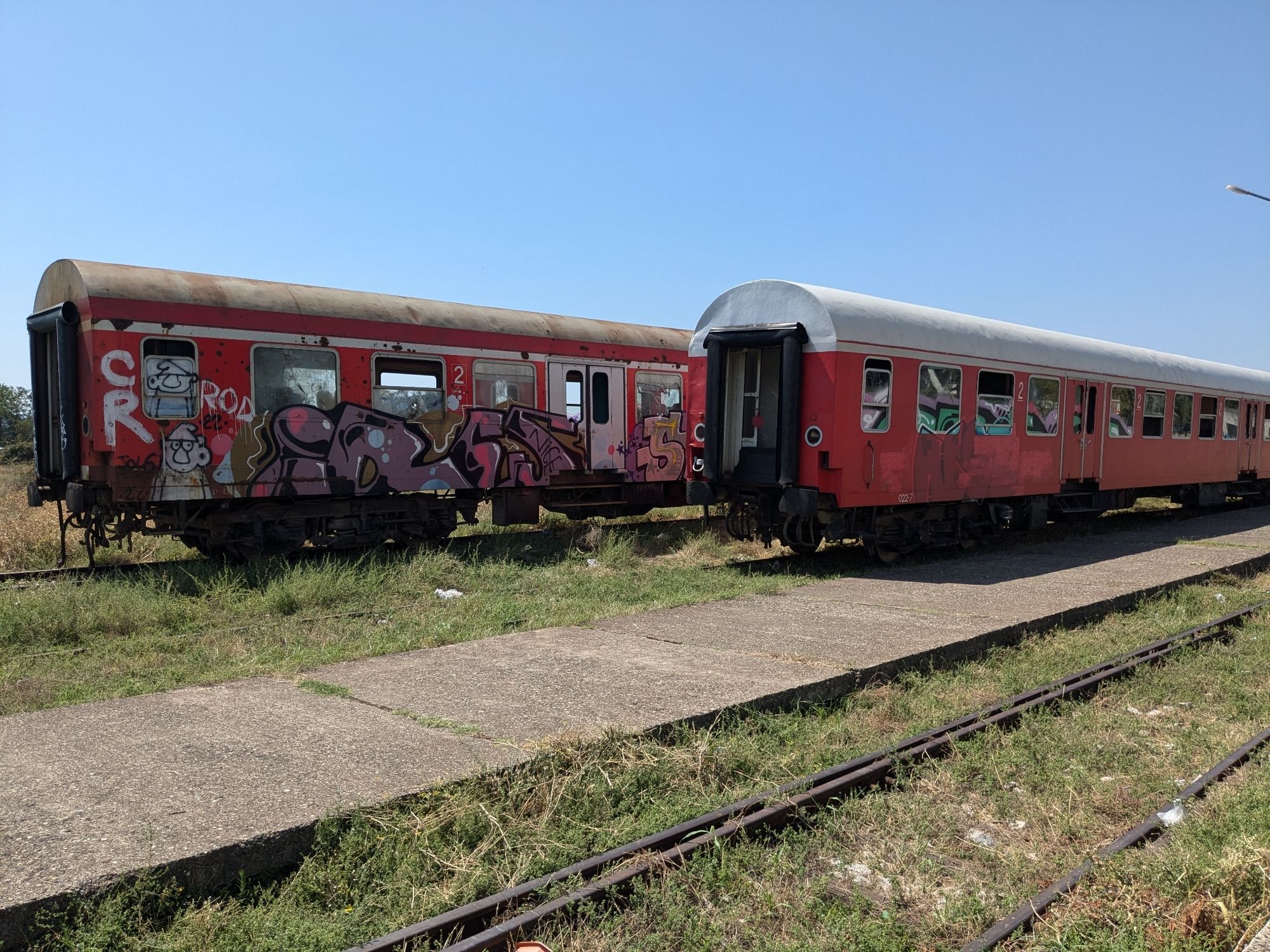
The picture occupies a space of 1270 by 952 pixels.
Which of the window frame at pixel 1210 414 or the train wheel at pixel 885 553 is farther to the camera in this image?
the window frame at pixel 1210 414

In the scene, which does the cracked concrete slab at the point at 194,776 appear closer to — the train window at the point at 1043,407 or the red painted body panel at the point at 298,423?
the red painted body panel at the point at 298,423

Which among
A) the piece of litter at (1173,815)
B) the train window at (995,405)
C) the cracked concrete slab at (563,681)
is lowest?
the piece of litter at (1173,815)

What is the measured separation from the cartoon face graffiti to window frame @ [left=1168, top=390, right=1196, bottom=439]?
16138 millimetres

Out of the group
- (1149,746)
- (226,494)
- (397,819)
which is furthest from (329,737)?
(226,494)

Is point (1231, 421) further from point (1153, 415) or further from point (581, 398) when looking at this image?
point (581, 398)

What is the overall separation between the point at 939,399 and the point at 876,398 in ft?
4.19

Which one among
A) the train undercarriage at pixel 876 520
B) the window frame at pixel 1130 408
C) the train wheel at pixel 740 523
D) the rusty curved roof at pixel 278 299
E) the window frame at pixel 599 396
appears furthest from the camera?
the window frame at pixel 1130 408

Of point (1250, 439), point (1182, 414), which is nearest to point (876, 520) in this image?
point (1182, 414)

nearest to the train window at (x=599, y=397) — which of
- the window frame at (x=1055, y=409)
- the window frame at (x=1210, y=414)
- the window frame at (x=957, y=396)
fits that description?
the window frame at (x=957, y=396)

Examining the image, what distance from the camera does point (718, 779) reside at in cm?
486

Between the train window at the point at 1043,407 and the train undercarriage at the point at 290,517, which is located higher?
the train window at the point at 1043,407

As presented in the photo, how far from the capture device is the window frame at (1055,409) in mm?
13492

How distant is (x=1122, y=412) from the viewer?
15.9 m

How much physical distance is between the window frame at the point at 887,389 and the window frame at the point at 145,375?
752 cm
